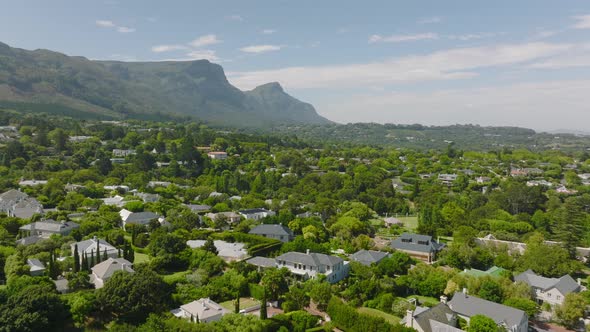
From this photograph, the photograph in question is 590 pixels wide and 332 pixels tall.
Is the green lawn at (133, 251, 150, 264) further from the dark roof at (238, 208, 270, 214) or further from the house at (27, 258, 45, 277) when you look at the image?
the dark roof at (238, 208, 270, 214)

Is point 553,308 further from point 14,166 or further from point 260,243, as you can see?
point 14,166

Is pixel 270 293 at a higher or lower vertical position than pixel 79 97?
lower

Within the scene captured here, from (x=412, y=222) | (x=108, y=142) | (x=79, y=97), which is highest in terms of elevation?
(x=79, y=97)

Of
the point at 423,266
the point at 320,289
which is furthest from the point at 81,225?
the point at 423,266

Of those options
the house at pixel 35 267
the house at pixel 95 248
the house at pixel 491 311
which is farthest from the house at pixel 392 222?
the house at pixel 35 267

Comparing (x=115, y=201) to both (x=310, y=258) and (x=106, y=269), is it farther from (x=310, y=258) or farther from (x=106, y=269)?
(x=310, y=258)

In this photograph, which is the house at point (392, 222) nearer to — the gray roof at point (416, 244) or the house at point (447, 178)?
the gray roof at point (416, 244)

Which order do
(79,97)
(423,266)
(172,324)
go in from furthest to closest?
(79,97), (423,266), (172,324)

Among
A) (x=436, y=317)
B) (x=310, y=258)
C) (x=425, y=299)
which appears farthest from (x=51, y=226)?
(x=436, y=317)
